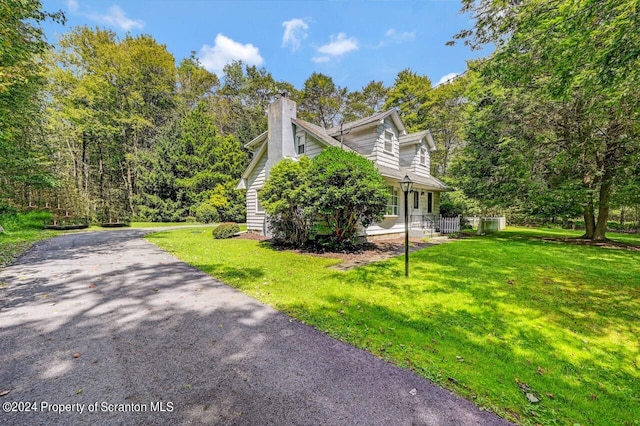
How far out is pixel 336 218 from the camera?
10.1m

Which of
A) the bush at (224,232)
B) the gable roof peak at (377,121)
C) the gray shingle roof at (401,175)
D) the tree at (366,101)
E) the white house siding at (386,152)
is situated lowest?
the bush at (224,232)

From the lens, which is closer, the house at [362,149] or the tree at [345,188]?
the tree at [345,188]

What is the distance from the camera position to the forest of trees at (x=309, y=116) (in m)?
5.73

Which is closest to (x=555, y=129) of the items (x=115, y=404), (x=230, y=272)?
(x=230, y=272)

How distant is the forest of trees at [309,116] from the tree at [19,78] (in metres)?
0.08

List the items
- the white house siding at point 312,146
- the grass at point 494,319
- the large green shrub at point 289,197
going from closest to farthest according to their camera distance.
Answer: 1. the grass at point 494,319
2. the large green shrub at point 289,197
3. the white house siding at point 312,146

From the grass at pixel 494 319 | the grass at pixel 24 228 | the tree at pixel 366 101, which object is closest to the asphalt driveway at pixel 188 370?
the grass at pixel 494 319

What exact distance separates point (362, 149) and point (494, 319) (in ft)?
34.4

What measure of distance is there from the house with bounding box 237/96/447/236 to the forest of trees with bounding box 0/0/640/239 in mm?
3363

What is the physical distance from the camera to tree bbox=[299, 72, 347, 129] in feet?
102

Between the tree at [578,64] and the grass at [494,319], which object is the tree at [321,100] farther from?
the grass at [494,319]

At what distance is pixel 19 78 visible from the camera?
22.9 ft

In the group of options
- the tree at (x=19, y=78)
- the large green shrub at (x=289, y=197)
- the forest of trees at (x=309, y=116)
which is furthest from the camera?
the large green shrub at (x=289, y=197)

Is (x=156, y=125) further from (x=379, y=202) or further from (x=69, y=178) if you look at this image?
(x=379, y=202)
